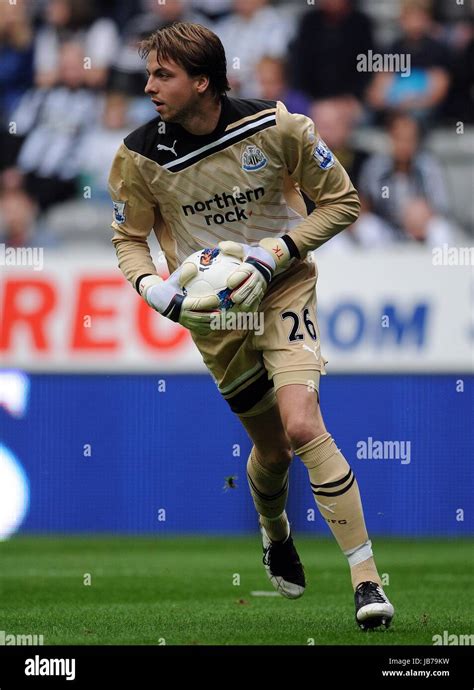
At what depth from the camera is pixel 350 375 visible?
11781mm

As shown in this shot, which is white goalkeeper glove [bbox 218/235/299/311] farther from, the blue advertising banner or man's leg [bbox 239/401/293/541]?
the blue advertising banner

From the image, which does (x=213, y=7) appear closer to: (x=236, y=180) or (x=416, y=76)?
(x=416, y=76)

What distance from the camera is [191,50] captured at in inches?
232

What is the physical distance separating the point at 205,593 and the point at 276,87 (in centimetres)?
707

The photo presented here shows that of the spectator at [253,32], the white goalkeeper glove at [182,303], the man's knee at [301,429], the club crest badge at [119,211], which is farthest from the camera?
the spectator at [253,32]

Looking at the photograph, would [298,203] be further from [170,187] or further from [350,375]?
[350,375]

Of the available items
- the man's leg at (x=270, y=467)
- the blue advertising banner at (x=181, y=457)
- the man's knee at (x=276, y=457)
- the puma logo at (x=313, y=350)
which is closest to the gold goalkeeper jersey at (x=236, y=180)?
the puma logo at (x=313, y=350)

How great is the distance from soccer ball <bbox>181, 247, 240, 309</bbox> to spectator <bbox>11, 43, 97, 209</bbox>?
7.84m

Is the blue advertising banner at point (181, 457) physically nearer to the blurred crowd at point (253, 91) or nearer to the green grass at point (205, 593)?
the green grass at point (205, 593)

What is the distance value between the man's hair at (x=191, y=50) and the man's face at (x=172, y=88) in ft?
0.09

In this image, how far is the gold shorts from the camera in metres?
5.93

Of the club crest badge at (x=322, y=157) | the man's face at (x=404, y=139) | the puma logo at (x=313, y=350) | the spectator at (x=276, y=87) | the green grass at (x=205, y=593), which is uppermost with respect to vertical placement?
the spectator at (x=276, y=87)

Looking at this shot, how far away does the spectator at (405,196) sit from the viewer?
42.1 feet
